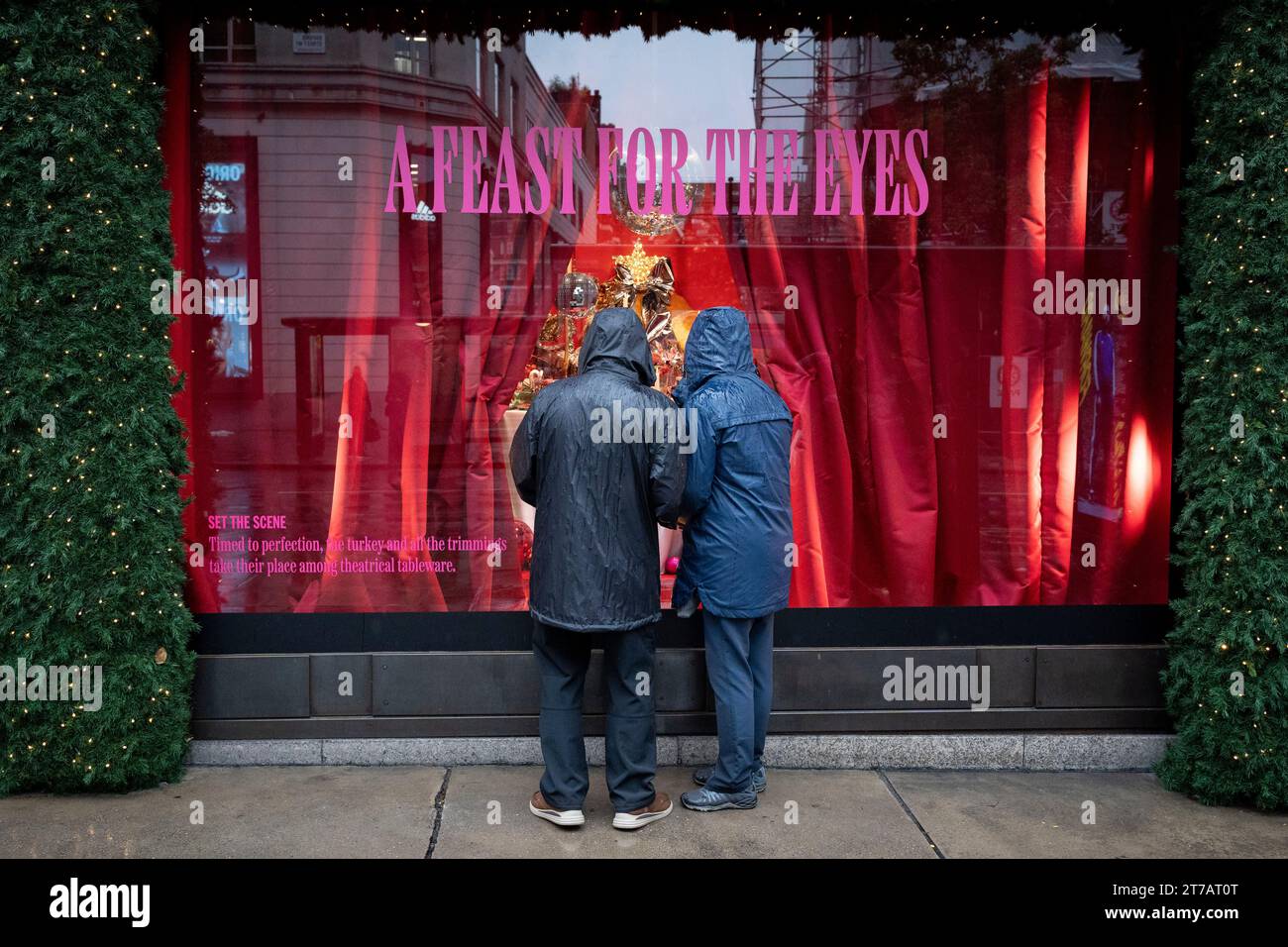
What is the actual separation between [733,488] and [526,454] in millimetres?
832

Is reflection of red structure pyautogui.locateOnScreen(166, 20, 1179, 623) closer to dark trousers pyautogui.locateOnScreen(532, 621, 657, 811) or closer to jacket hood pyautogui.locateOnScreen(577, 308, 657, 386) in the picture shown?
dark trousers pyautogui.locateOnScreen(532, 621, 657, 811)

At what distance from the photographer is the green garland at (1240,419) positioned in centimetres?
423

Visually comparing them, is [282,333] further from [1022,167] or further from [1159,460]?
[1159,460]

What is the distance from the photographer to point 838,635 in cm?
494

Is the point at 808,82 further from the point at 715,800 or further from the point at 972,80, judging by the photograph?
the point at 715,800

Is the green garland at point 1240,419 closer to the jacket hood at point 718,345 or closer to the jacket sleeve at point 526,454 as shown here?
the jacket hood at point 718,345

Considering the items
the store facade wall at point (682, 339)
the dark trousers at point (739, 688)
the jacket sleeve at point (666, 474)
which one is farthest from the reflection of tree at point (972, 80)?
the dark trousers at point (739, 688)

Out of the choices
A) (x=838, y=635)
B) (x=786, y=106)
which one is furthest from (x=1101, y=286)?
(x=838, y=635)

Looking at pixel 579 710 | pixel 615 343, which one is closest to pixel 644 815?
pixel 579 710

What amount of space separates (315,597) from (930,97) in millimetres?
3778

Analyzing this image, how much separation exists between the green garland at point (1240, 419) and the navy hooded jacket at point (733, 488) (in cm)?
188

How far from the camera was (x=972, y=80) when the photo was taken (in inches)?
196

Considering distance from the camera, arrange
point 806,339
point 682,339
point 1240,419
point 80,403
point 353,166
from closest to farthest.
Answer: point 80,403
point 1240,419
point 353,166
point 806,339
point 682,339

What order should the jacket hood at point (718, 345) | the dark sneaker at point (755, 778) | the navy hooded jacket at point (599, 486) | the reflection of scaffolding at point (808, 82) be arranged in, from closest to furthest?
1. the navy hooded jacket at point (599, 486)
2. the jacket hood at point (718, 345)
3. the dark sneaker at point (755, 778)
4. the reflection of scaffolding at point (808, 82)
